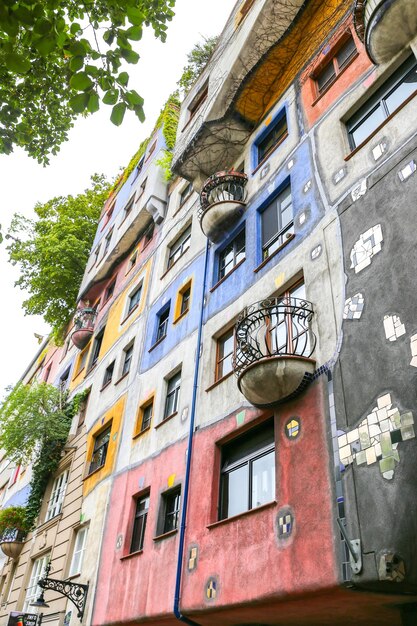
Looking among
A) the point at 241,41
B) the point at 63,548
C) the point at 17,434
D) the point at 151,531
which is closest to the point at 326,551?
the point at 151,531

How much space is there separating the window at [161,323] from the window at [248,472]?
596 centimetres

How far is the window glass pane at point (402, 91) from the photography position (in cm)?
887

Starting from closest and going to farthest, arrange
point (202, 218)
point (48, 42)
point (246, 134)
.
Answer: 1. point (48, 42)
2. point (202, 218)
3. point (246, 134)

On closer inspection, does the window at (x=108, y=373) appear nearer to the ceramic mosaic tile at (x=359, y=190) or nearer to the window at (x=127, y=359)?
the window at (x=127, y=359)

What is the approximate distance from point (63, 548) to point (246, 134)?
12.8 m

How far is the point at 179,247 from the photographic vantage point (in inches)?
662

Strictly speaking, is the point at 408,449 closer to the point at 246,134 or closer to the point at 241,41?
the point at 246,134

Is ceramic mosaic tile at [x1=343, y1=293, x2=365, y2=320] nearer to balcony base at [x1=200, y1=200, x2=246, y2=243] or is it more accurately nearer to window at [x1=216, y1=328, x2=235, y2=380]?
window at [x1=216, y1=328, x2=235, y2=380]

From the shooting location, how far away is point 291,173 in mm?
11211

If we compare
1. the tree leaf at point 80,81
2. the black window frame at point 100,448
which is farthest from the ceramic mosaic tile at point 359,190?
the black window frame at point 100,448

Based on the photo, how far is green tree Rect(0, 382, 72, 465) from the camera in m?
19.0

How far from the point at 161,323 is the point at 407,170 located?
9302 mm

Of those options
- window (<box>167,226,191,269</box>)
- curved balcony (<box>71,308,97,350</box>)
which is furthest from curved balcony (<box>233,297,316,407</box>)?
curved balcony (<box>71,308,97,350</box>)

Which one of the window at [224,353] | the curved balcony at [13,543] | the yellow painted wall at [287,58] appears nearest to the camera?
the window at [224,353]
